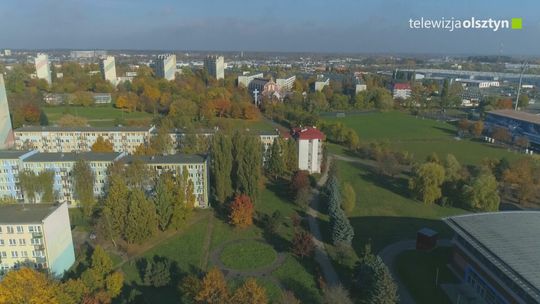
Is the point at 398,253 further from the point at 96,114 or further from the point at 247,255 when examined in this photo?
the point at 96,114

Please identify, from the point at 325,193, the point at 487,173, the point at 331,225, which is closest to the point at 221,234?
the point at 331,225

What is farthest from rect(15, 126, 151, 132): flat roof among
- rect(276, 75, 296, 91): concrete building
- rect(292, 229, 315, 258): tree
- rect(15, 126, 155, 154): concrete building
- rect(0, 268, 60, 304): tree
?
rect(276, 75, 296, 91): concrete building

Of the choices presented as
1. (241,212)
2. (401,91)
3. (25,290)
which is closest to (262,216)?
(241,212)

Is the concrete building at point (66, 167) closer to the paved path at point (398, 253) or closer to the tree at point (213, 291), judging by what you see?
the tree at point (213, 291)

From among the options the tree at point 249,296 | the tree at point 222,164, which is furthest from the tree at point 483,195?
the tree at point 249,296

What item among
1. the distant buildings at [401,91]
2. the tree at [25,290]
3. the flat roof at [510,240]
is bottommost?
the tree at [25,290]

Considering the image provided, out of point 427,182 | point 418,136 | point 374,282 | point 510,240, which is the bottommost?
point 418,136
